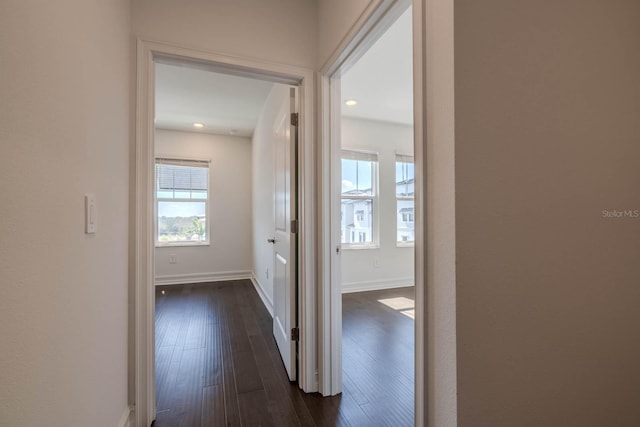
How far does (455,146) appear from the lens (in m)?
0.79

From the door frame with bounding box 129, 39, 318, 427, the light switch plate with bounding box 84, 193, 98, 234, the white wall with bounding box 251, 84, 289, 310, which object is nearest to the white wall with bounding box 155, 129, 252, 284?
the white wall with bounding box 251, 84, 289, 310

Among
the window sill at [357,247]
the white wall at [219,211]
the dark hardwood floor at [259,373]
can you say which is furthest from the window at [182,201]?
the window sill at [357,247]

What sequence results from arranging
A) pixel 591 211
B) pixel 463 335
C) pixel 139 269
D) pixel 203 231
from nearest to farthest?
pixel 463 335 → pixel 591 211 → pixel 139 269 → pixel 203 231

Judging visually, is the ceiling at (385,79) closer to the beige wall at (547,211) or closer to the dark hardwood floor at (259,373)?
the beige wall at (547,211)

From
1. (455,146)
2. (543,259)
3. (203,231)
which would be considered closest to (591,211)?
(543,259)

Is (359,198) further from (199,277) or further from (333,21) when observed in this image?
(199,277)

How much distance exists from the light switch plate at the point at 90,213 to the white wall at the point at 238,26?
3.45ft

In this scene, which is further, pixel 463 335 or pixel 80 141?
pixel 80 141

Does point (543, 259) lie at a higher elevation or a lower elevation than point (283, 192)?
lower

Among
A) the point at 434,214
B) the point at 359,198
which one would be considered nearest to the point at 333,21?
the point at 434,214

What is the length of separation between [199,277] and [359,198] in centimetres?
308

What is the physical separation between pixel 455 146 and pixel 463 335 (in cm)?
56

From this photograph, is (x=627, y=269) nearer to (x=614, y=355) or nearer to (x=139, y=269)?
(x=614, y=355)

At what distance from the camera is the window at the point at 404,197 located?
4.55 m
